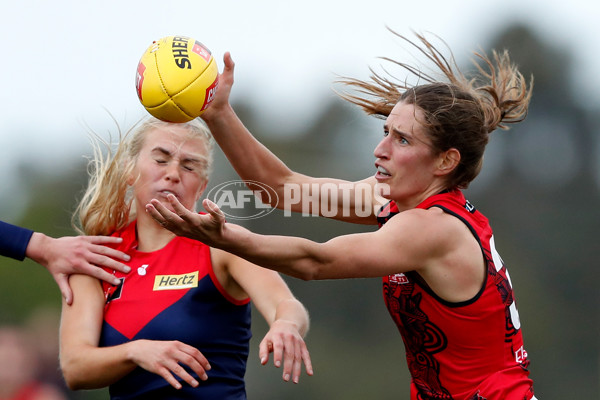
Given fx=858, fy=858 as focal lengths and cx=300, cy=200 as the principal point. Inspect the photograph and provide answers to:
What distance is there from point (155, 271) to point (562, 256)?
12159mm

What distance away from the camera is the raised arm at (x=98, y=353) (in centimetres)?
385

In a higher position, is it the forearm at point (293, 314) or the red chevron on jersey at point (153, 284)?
the red chevron on jersey at point (153, 284)

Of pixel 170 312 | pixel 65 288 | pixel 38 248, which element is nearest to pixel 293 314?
pixel 170 312

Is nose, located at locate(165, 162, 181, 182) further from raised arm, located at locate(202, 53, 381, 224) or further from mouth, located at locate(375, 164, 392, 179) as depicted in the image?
mouth, located at locate(375, 164, 392, 179)

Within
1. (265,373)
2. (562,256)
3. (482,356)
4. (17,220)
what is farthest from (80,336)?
(17,220)

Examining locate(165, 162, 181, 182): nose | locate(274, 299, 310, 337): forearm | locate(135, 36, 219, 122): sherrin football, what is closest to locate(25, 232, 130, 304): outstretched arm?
locate(165, 162, 181, 182): nose

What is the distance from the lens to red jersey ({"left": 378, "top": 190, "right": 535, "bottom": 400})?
4.07m

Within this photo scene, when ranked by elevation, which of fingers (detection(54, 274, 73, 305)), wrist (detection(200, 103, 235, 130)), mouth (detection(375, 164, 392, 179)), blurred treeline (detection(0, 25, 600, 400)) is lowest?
fingers (detection(54, 274, 73, 305))

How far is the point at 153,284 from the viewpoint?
4297mm

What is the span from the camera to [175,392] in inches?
163

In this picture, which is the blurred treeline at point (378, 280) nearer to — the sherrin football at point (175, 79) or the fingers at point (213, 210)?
the sherrin football at point (175, 79)

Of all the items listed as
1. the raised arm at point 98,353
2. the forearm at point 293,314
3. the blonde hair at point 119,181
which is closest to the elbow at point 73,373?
the raised arm at point 98,353

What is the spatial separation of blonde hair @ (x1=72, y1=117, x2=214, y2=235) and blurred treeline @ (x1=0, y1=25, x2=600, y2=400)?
608cm

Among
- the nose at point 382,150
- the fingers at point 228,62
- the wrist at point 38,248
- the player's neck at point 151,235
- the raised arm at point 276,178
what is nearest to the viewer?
the nose at point 382,150
